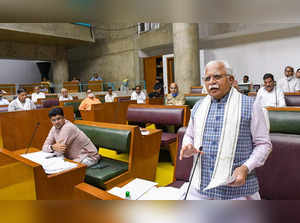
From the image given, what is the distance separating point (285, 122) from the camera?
2.88 m

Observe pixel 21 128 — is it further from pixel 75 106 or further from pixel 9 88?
pixel 9 88

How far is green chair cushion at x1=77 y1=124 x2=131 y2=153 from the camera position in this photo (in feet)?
10.2

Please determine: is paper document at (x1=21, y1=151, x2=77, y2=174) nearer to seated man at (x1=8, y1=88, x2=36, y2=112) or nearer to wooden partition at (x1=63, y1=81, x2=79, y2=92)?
seated man at (x1=8, y1=88, x2=36, y2=112)

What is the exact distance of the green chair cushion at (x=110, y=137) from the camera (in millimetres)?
3107

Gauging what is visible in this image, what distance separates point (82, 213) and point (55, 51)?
16.3 metres

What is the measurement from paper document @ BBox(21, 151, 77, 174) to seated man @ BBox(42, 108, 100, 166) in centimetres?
13

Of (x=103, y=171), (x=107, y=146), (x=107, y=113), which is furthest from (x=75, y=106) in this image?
(x=103, y=171)

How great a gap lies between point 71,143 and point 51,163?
51 centimetres

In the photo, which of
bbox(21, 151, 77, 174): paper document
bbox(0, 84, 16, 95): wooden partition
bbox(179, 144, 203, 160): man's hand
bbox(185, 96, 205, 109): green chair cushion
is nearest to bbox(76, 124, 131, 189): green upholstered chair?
bbox(21, 151, 77, 174): paper document

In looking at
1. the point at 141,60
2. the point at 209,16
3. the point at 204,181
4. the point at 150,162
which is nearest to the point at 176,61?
the point at 141,60

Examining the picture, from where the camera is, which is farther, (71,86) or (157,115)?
(71,86)

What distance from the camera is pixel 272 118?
2977mm

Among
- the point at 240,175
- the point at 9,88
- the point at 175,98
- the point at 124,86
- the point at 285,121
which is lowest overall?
the point at 240,175

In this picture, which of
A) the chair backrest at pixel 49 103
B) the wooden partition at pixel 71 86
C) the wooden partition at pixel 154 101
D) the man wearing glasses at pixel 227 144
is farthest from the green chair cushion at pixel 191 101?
the wooden partition at pixel 71 86
